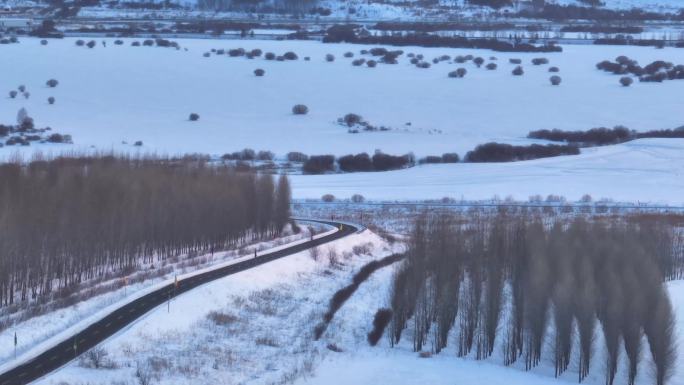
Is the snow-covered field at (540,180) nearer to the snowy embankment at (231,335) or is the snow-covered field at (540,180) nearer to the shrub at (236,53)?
the snowy embankment at (231,335)

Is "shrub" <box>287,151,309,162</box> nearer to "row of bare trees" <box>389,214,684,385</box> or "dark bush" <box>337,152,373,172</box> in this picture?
"dark bush" <box>337,152,373,172</box>

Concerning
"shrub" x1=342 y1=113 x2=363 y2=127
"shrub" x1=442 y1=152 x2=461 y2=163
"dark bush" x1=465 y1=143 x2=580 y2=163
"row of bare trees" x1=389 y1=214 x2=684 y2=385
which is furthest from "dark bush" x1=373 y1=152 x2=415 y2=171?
"row of bare trees" x1=389 y1=214 x2=684 y2=385

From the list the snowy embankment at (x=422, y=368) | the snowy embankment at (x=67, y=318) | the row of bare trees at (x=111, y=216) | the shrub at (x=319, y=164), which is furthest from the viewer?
the shrub at (x=319, y=164)

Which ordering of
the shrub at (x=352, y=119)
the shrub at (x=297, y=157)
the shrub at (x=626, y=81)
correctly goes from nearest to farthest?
the shrub at (x=297, y=157)
the shrub at (x=352, y=119)
the shrub at (x=626, y=81)

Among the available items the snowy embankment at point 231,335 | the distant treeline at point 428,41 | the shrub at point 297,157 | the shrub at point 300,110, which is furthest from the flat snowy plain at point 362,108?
the snowy embankment at point 231,335

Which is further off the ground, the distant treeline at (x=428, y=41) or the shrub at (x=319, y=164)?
the distant treeline at (x=428, y=41)

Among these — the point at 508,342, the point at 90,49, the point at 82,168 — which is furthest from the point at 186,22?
the point at 508,342

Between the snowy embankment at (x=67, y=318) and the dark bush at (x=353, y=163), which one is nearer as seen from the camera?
the snowy embankment at (x=67, y=318)

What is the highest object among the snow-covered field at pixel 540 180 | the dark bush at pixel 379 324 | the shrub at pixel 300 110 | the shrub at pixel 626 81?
the shrub at pixel 626 81
